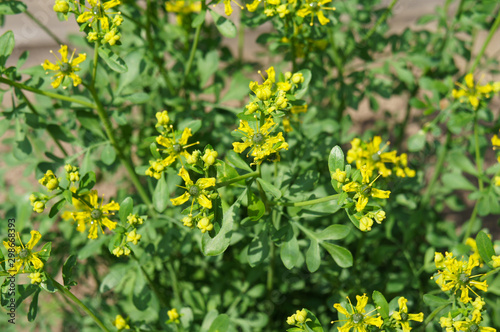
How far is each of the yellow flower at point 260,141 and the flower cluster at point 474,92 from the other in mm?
1322

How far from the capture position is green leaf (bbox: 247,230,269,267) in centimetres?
198

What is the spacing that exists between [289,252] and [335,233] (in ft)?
0.73

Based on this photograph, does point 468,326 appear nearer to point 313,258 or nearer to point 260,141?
point 313,258

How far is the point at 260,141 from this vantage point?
1.79m

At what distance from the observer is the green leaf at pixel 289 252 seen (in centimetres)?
193

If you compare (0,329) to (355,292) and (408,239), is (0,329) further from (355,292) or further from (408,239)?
(408,239)

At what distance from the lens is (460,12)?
2992 millimetres

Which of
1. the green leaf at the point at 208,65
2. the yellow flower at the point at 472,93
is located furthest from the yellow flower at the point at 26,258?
the yellow flower at the point at 472,93

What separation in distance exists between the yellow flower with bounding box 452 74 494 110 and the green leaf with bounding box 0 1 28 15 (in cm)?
237

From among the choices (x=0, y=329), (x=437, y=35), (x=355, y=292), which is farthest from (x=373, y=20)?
(x=0, y=329)

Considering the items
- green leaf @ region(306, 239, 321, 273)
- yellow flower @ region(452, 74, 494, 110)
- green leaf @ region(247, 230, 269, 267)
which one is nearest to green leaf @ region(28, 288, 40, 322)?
green leaf @ region(247, 230, 269, 267)

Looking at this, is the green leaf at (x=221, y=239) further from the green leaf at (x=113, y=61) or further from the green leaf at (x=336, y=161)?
the green leaf at (x=113, y=61)

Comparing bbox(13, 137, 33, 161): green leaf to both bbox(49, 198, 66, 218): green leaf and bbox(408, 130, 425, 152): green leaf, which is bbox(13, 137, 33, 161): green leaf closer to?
bbox(49, 198, 66, 218): green leaf

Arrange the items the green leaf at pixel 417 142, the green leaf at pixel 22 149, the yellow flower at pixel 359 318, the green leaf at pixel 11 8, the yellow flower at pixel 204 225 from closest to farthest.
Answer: the yellow flower at pixel 204 225, the yellow flower at pixel 359 318, the green leaf at pixel 11 8, the green leaf at pixel 22 149, the green leaf at pixel 417 142
